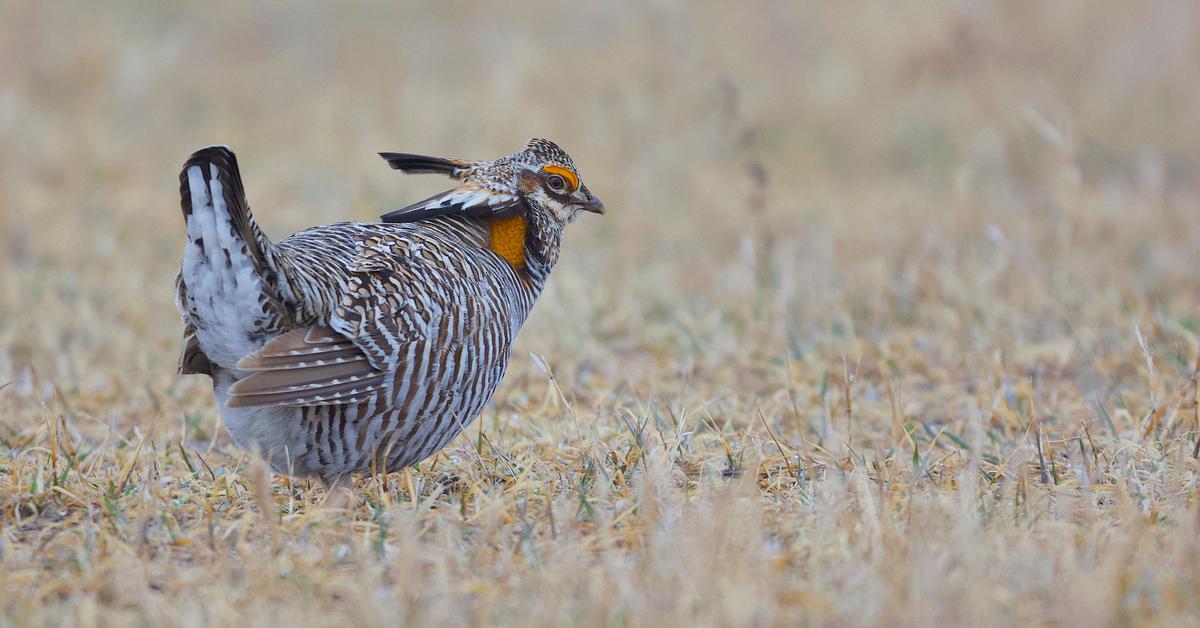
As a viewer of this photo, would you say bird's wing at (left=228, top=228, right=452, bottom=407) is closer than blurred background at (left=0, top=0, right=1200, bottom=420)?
Yes

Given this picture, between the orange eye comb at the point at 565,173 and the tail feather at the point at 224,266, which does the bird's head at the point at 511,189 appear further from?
the tail feather at the point at 224,266

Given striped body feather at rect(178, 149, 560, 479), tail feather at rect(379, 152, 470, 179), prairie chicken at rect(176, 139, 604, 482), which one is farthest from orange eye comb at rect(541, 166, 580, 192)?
striped body feather at rect(178, 149, 560, 479)

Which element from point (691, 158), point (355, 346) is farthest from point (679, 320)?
point (691, 158)

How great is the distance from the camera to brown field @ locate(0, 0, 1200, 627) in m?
2.61

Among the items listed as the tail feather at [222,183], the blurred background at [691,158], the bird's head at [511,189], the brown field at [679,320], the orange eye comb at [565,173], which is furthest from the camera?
the blurred background at [691,158]

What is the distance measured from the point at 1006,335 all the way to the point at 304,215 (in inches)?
172

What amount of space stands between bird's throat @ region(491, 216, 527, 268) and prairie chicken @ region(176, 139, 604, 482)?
25 centimetres

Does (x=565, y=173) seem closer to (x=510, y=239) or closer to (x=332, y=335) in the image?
(x=510, y=239)

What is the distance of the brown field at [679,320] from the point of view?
2613 mm

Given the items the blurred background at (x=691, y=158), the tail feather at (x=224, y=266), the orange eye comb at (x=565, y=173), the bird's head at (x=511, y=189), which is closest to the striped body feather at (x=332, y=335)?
the tail feather at (x=224, y=266)

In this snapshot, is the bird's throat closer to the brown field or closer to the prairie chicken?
the prairie chicken

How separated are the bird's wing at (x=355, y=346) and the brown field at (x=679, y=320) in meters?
0.31

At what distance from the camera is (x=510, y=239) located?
407 centimetres

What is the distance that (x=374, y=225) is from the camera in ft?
12.3
